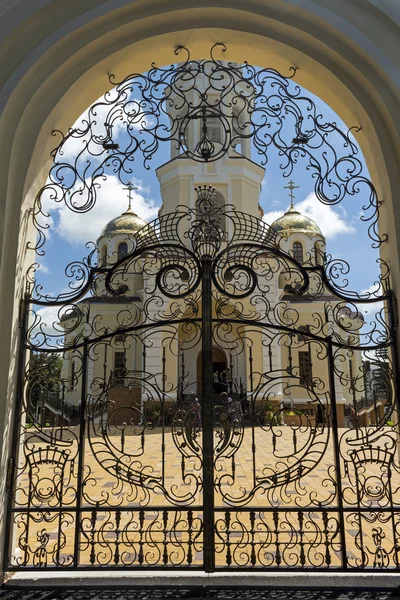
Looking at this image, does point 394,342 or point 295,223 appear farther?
point 295,223

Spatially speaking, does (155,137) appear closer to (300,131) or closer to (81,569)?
(300,131)

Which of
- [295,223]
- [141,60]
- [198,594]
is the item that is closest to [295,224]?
[295,223]

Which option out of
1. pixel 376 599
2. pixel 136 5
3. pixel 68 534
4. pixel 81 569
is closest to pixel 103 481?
pixel 68 534

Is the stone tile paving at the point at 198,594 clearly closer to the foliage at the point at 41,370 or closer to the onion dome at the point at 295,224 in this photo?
the foliage at the point at 41,370

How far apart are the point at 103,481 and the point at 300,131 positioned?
5.72m

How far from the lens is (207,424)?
3928 millimetres

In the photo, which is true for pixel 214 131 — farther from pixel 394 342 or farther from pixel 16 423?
pixel 16 423

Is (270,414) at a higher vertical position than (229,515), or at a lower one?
higher

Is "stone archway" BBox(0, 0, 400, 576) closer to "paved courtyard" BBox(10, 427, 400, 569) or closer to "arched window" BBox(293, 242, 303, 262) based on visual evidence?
"paved courtyard" BBox(10, 427, 400, 569)

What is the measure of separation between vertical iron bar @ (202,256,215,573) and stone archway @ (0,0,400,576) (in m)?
1.60

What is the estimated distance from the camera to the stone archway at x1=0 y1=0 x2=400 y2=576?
3.99 meters

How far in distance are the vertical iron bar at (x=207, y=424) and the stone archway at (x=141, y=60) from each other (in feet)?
5.25

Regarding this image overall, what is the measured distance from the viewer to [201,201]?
15.2 ft

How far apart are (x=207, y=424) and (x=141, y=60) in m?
3.59
